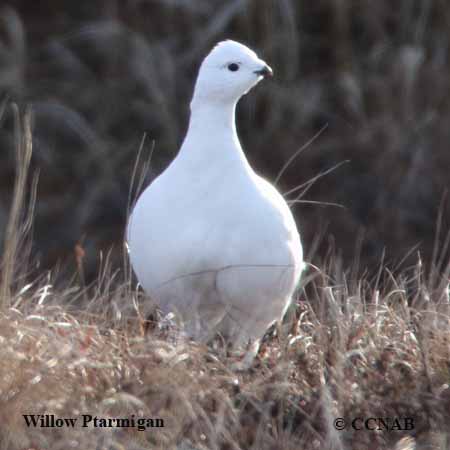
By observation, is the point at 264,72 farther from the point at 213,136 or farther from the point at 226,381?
the point at 226,381

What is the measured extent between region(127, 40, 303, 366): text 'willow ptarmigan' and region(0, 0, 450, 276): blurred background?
371 cm

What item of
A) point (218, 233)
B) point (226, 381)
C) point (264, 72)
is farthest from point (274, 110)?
point (226, 381)

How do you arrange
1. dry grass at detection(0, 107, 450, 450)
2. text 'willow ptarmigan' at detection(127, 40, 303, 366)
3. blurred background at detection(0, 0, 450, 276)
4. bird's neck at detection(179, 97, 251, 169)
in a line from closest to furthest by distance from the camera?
1. dry grass at detection(0, 107, 450, 450)
2. text 'willow ptarmigan' at detection(127, 40, 303, 366)
3. bird's neck at detection(179, 97, 251, 169)
4. blurred background at detection(0, 0, 450, 276)

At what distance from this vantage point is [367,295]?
17.1 feet

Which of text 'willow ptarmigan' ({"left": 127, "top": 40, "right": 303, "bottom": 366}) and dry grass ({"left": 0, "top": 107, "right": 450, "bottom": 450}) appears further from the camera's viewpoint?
text 'willow ptarmigan' ({"left": 127, "top": 40, "right": 303, "bottom": 366})

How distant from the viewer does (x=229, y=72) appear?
4.70 meters

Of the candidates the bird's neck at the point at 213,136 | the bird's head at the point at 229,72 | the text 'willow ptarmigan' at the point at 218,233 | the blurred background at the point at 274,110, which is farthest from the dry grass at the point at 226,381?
the blurred background at the point at 274,110

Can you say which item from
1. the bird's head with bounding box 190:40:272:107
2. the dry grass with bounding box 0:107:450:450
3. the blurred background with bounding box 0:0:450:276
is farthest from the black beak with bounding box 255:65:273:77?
the blurred background with bounding box 0:0:450:276

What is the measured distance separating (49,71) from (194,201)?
5331 millimetres

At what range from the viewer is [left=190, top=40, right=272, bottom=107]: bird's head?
15.4ft

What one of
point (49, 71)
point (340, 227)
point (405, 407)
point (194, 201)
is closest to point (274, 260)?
point (194, 201)

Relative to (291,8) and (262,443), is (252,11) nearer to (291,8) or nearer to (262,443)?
(291,8)

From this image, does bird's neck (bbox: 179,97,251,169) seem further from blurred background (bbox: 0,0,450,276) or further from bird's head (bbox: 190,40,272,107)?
blurred background (bbox: 0,0,450,276)

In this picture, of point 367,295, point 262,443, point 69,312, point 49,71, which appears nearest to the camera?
point 262,443
